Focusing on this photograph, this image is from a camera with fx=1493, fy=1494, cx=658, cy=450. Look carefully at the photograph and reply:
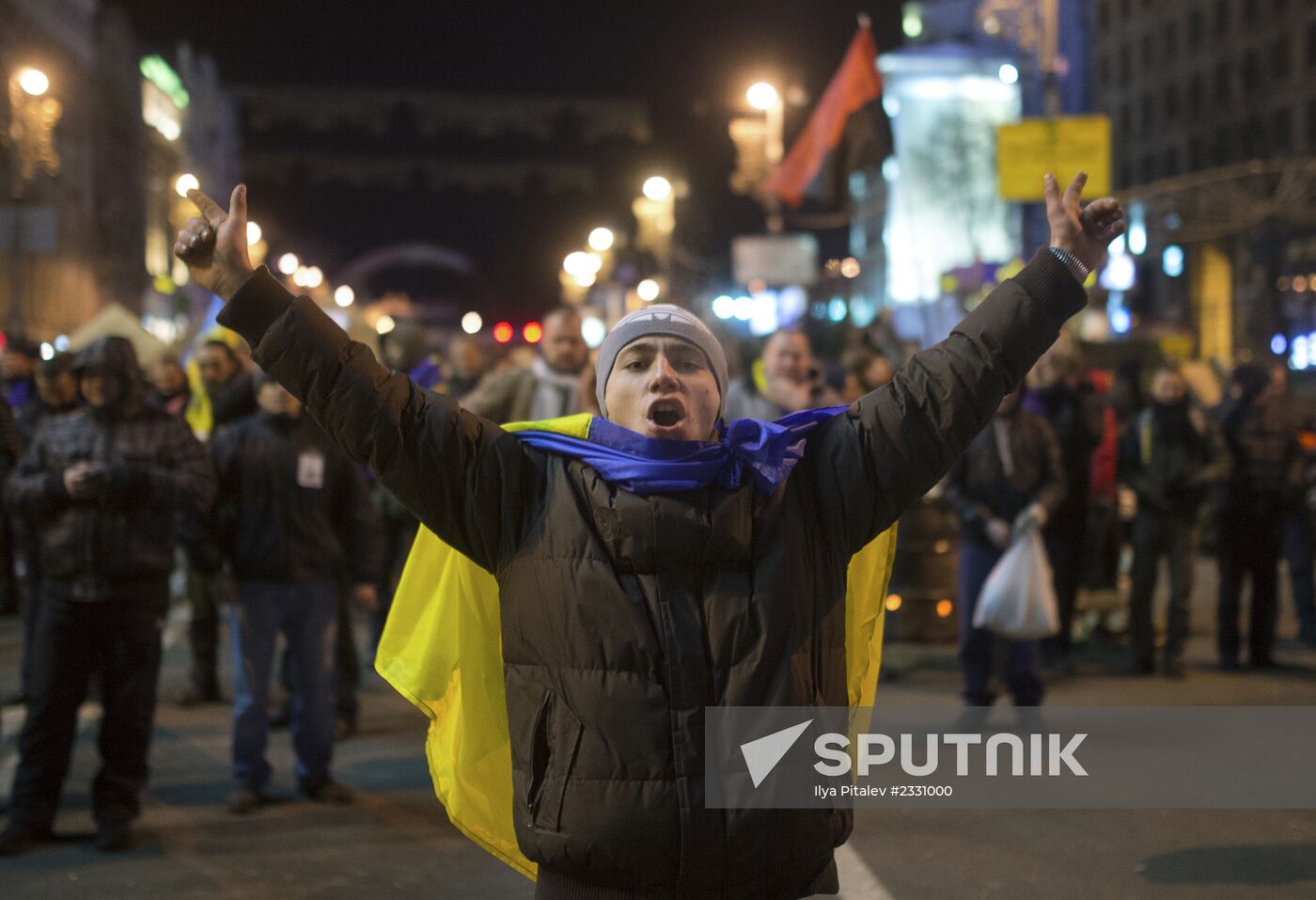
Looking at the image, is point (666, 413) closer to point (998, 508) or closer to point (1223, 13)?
point (998, 508)

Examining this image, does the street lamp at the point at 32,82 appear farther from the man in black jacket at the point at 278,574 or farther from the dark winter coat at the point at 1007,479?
the dark winter coat at the point at 1007,479

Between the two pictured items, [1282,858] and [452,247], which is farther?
[452,247]

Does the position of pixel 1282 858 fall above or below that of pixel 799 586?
below

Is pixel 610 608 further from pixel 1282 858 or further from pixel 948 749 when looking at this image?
pixel 948 749

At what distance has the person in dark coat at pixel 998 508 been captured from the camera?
838cm

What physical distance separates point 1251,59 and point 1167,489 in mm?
60143

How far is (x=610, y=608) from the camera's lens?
3.08 m

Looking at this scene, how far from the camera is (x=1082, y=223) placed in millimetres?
3307

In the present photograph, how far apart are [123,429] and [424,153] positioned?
91628mm

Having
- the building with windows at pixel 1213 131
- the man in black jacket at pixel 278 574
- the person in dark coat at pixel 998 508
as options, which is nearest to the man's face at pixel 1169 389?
the person in dark coat at pixel 998 508

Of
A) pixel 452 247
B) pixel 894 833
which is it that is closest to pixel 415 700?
pixel 894 833

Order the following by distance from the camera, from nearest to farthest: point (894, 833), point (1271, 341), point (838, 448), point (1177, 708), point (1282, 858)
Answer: point (838, 448), point (1282, 858), point (894, 833), point (1177, 708), point (1271, 341)

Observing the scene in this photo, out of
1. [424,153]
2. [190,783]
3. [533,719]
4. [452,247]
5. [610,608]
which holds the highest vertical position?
[424,153]

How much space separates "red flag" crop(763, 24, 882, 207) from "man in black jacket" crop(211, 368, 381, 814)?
1374 cm
